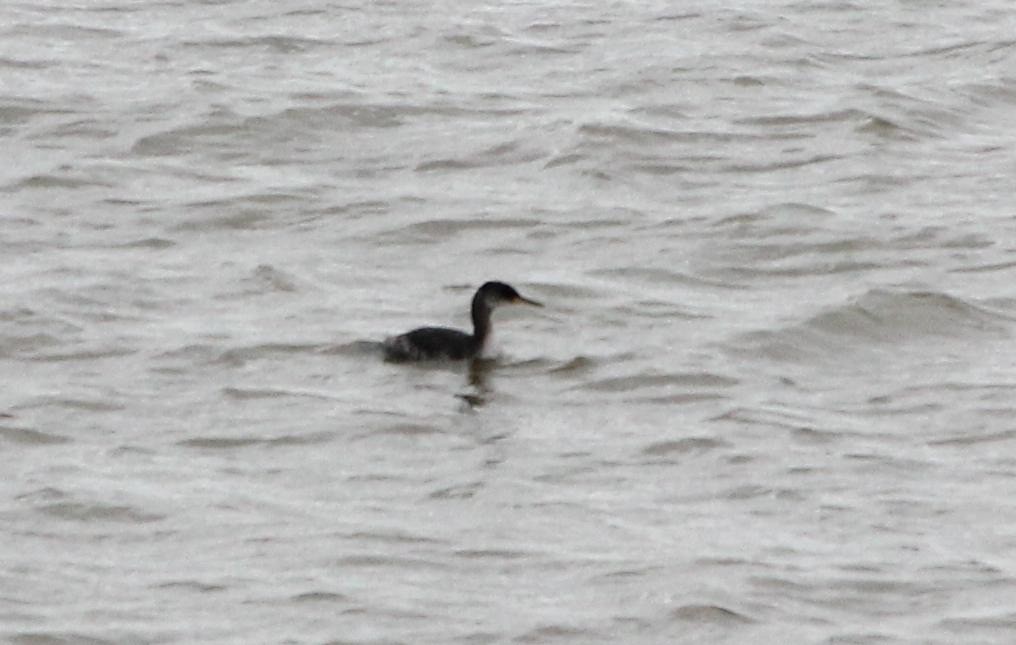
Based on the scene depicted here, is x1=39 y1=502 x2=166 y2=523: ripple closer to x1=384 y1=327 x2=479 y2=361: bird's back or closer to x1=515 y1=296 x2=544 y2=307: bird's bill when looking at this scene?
x1=384 y1=327 x2=479 y2=361: bird's back

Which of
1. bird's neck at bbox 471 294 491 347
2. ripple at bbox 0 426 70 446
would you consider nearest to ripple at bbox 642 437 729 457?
bird's neck at bbox 471 294 491 347

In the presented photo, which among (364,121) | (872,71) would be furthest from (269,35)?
(872,71)

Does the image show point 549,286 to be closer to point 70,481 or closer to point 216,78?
point 70,481

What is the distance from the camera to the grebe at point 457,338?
13078 mm

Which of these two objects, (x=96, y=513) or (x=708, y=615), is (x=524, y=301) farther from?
(x=708, y=615)

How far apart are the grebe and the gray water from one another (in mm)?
120

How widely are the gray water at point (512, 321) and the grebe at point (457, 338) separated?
120mm

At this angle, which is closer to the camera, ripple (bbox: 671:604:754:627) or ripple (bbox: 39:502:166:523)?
ripple (bbox: 671:604:754:627)

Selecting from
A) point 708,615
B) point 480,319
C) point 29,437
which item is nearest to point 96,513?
point 29,437

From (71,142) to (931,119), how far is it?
5407 millimetres

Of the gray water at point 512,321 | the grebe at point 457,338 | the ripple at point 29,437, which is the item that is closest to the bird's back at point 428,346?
the grebe at point 457,338

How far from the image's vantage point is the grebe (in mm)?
13078

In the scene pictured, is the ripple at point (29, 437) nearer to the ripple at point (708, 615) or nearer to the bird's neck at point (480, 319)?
the bird's neck at point (480, 319)

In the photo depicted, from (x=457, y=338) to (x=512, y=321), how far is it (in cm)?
110
